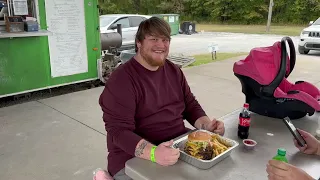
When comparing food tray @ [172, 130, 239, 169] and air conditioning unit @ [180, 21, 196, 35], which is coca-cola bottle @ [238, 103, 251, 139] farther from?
air conditioning unit @ [180, 21, 196, 35]

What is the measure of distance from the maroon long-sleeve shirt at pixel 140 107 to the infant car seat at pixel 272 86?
426mm

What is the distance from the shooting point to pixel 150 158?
139 cm

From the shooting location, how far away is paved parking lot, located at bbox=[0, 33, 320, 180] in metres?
2.79

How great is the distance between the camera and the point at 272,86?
1962 millimetres

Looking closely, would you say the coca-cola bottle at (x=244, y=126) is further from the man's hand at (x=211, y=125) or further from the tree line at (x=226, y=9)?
the tree line at (x=226, y=9)

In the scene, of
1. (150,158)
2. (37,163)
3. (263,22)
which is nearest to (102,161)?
(37,163)

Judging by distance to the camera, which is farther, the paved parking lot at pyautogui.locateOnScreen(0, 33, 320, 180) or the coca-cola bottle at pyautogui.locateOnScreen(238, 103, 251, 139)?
the paved parking lot at pyautogui.locateOnScreen(0, 33, 320, 180)

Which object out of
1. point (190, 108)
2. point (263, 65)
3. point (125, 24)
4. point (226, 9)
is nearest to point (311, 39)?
point (125, 24)

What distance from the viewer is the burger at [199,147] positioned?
4.53 feet

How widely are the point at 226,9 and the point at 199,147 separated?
34.5 m

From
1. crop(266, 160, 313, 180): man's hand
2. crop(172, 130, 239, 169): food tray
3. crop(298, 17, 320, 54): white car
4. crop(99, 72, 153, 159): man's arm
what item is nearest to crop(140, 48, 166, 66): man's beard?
crop(99, 72, 153, 159): man's arm

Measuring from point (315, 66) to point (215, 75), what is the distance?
9.29 feet

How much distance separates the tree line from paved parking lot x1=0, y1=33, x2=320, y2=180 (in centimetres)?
2425

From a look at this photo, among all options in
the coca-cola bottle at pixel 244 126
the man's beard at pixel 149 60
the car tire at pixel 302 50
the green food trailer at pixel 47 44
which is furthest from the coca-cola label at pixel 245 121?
the car tire at pixel 302 50
